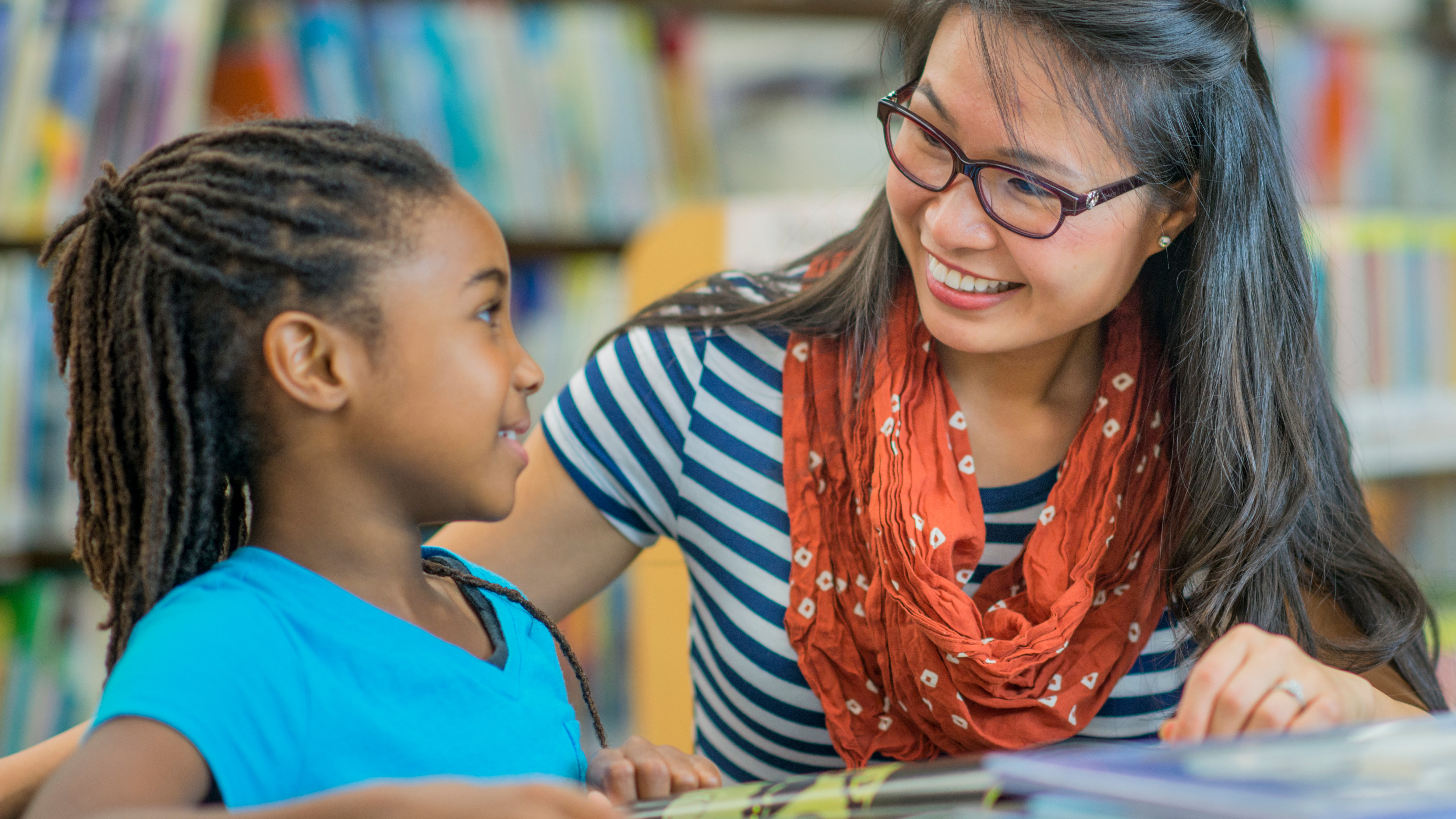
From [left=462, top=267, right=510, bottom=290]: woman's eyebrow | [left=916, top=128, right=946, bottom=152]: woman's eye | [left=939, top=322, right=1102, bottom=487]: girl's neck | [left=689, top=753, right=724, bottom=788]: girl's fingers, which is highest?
Result: [left=916, top=128, right=946, bottom=152]: woman's eye

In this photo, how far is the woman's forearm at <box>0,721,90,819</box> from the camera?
0.60 m

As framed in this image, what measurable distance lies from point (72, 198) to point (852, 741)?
1.23m

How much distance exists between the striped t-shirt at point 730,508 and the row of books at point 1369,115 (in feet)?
4.88

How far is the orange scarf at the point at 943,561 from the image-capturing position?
2.92 feet

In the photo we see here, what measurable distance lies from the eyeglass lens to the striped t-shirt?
22cm

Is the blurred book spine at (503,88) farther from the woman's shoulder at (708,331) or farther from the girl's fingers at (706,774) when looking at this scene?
the girl's fingers at (706,774)

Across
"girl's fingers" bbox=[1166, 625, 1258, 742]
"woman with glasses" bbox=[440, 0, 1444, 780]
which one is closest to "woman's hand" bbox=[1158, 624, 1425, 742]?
"girl's fingers" bbox=[1166, 625, 1258, 742]

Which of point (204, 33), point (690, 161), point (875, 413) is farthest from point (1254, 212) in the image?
point (204, 33)

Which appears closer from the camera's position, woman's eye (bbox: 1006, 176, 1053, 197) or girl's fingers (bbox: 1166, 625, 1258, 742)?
girl's fingers (bbox: 1166, 625, 1258, 742)

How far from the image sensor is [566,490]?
101 cm

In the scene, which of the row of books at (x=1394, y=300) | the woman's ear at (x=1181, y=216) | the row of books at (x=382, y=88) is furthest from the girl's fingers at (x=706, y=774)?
the row of books at (x=1394, y=300)

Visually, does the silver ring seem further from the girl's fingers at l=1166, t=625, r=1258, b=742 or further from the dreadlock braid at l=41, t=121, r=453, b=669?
the dreadlock braid at l=41, t=121, r=453, b=669

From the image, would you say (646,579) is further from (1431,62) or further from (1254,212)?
(1431,62)

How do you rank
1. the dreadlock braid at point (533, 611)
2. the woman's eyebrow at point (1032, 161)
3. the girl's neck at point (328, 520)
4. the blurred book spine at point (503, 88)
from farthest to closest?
the blurred book spine at point (503, 88) < the woman's eyebrow at point (1032, 161) < the dreadlock braid at point (533, 611) < the girl's neck at point (328, 520)
